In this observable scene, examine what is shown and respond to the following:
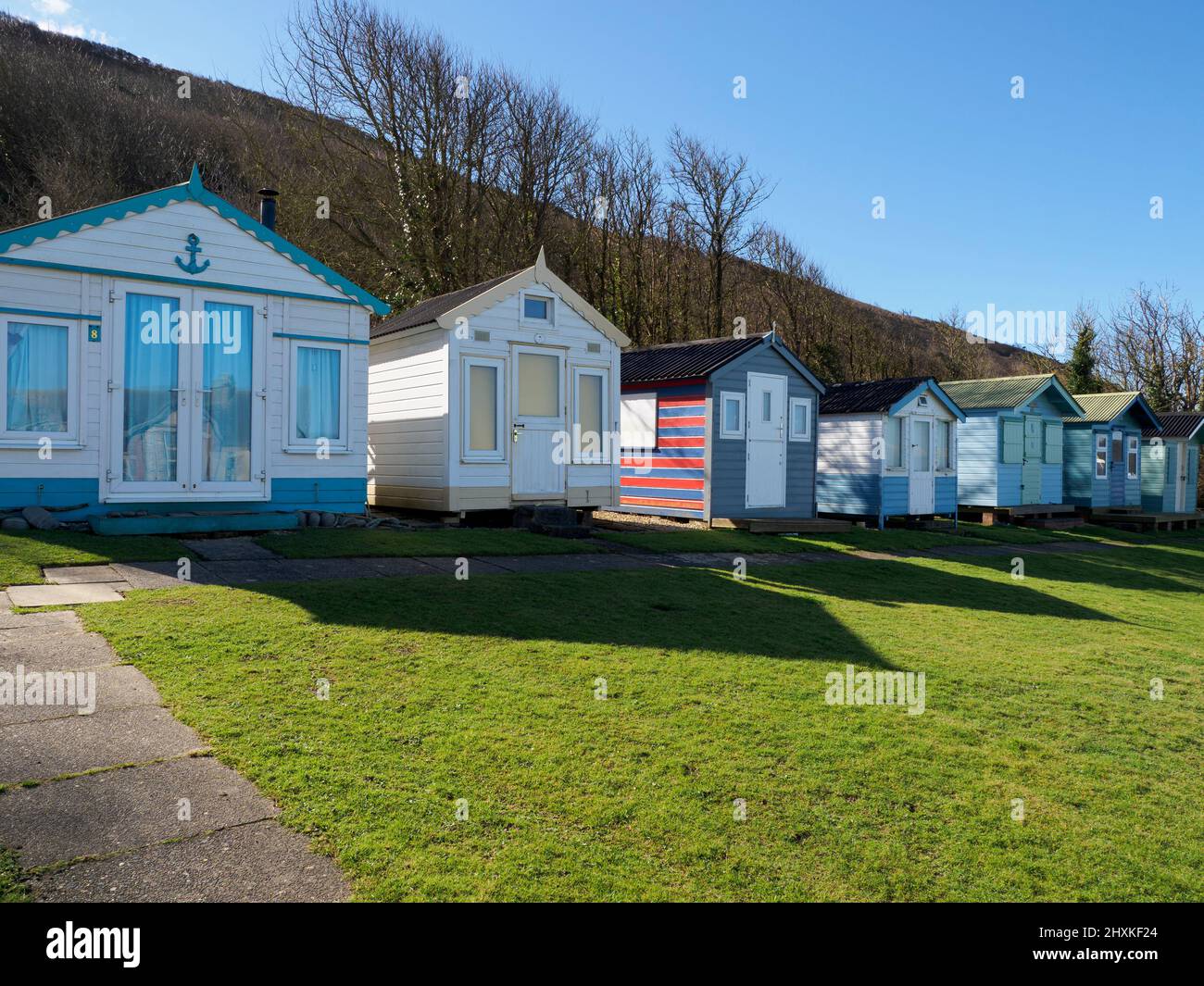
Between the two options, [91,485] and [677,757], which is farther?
[91,485]

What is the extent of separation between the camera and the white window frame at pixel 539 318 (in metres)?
15.6

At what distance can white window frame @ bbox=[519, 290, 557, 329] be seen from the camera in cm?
1559

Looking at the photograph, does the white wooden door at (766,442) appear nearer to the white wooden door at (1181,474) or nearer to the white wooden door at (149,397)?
the white wooden door at (149,397)

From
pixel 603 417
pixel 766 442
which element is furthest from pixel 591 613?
pixel 766 442

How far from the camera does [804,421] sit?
1994cm

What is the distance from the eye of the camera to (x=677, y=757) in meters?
4.91

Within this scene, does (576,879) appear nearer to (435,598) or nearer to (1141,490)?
(435,598)

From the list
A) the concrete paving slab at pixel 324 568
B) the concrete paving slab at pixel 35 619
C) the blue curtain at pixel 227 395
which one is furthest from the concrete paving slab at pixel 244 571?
the blue curtain at pixel 227 395

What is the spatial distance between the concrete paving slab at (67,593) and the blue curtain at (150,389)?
12.1 ft

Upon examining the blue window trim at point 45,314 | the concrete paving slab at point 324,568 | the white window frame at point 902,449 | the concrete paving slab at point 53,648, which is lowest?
the concrete paving slab at point 53,648

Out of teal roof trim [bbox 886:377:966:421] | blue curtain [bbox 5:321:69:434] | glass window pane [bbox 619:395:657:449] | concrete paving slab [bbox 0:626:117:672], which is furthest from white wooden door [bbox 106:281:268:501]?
teal roof trim [bbox 886:377:966:421]
